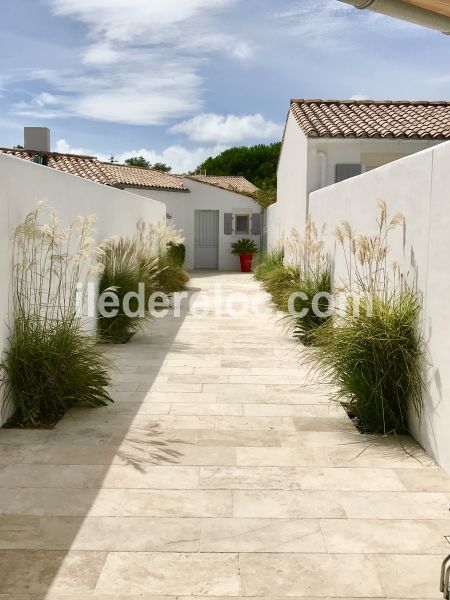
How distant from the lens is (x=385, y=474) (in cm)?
419

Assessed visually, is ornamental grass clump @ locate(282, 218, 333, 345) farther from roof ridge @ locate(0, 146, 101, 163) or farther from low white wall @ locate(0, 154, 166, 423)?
roof ridge @ locate(0, 146, 101, 163)

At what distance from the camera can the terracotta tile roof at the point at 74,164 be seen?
19.2 metres

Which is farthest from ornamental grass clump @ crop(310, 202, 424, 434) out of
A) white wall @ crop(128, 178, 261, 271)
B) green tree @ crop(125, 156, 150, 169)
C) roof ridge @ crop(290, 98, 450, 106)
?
green tree @ crop(125, 156, 150, 169)

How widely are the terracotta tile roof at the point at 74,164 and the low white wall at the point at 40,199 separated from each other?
370 inches

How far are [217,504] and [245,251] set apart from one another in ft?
64.8

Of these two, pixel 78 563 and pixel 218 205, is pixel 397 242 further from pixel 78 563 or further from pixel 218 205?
pixel 218 205

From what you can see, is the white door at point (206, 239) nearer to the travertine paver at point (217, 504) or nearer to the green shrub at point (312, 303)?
the green shrub at point (312, 303)

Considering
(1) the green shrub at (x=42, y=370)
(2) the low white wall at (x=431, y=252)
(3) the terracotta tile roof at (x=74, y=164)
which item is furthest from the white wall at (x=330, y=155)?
(1) the green shrub at (x=42, y=370)

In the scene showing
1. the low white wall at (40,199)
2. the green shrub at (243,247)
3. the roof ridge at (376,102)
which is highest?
the roof ridge at (376,102)

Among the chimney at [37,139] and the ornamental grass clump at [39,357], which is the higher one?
the chimney at [37,139]

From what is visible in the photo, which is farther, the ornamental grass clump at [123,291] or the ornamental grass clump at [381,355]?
the ornamental grass clump at [123,291]

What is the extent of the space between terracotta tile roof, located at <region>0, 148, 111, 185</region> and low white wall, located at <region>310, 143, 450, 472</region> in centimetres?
1476

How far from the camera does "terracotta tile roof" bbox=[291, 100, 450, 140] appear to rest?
13.2 m

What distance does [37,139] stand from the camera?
65.4 feet
